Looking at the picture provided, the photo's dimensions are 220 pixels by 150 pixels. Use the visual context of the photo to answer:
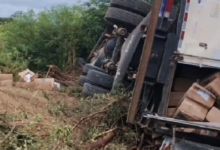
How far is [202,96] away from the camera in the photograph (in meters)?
5.09

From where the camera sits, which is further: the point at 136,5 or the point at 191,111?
the point at 136,5

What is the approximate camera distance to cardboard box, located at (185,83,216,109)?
507 cm

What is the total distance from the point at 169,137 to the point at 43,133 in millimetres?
1233

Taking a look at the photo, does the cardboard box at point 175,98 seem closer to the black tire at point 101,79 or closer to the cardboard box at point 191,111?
the cardboard box at point 191,111

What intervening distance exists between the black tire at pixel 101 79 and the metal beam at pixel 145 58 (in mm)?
1598

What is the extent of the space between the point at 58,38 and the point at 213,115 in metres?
6.87

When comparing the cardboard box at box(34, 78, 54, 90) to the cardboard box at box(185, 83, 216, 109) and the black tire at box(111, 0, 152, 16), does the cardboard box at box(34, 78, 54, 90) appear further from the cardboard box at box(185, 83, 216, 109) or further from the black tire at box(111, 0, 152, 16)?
the cardboard box at box(185, 83, 216, 109)

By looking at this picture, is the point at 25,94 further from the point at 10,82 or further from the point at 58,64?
the point at 58,64

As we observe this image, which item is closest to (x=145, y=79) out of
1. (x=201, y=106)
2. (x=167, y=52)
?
(x=167, y=52)

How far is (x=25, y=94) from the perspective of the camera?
6.98 m

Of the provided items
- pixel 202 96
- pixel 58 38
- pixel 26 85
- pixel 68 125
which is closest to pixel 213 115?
pixel 202 96

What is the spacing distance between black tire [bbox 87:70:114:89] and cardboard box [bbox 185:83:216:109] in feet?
6.37

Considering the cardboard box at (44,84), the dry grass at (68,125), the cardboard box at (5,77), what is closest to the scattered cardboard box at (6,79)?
the cardboard box at (5,77)

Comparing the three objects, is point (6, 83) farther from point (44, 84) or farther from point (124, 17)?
point (124, 17)
